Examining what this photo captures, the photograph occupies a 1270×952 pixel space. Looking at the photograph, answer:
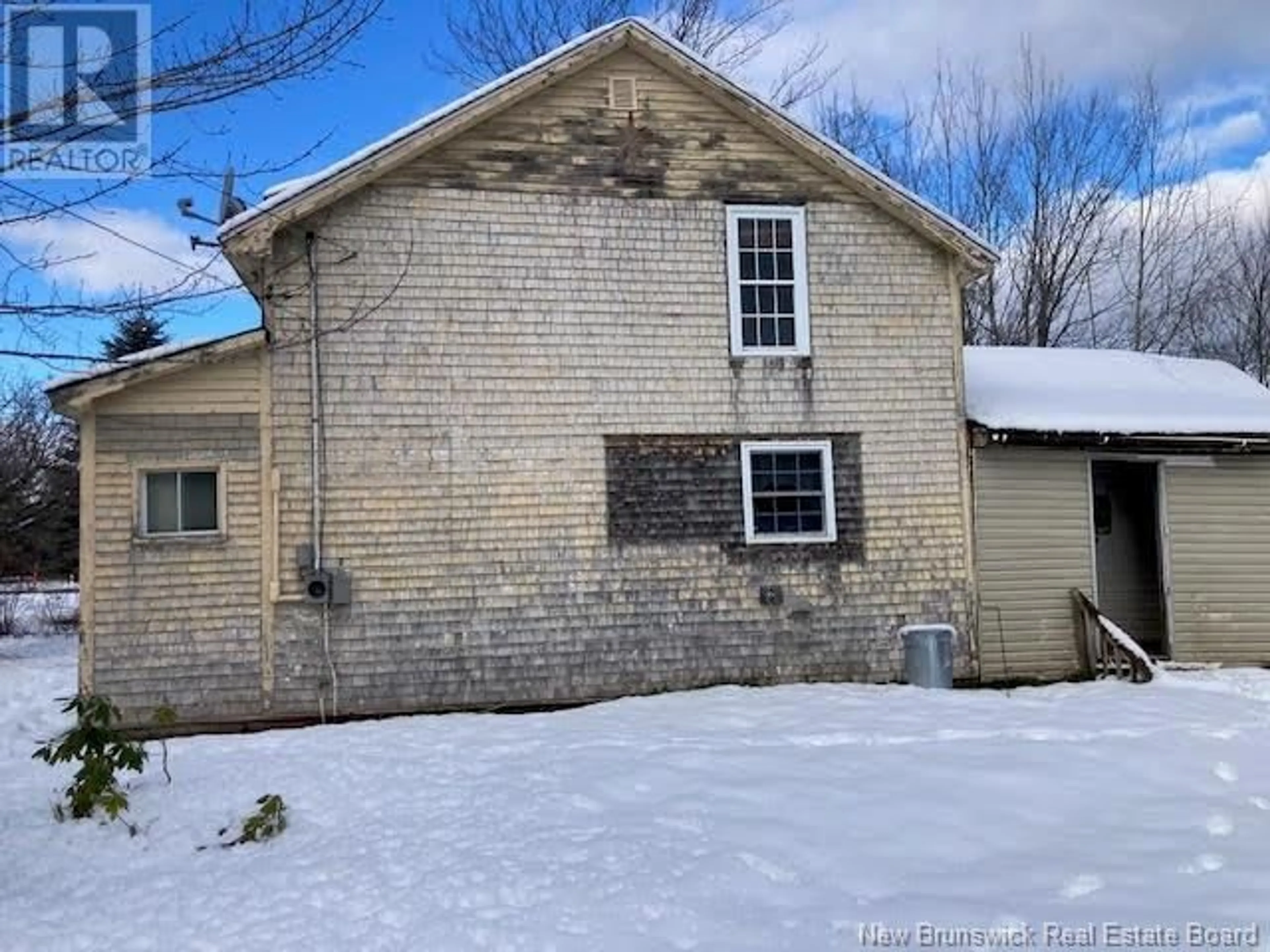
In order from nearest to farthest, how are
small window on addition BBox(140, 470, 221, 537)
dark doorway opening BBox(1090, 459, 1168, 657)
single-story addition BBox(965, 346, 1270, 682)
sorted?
small window on addition BBox(140, 470, 221, 537) < single-story addition BBox(965, 346, 1270, 682) < dark doorway opening BBox(1090, 459, 1168, 657)

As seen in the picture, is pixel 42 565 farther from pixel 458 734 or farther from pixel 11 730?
pixel 458 734

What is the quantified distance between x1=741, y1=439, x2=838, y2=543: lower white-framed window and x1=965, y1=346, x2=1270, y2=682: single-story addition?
1.68 meters

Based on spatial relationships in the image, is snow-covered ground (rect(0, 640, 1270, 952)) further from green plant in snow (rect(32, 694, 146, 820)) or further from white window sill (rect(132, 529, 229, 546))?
white window sill (rect(132, 529, 229, 546))

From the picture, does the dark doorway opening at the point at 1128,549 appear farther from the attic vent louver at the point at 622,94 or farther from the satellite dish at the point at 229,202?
the satellite dish at the point at 229,202

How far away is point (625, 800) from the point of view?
6.69 metres

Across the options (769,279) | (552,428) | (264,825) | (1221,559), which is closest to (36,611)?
(552,428)

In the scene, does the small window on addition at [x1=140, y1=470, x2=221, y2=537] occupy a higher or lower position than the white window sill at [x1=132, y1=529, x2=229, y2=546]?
higher

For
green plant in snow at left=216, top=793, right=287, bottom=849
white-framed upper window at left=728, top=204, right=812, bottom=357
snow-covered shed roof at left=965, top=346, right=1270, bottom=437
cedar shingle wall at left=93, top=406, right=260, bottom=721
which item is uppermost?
white-framed upper window at left=728, top=204, right=812, bottom=357

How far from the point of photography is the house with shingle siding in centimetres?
1012

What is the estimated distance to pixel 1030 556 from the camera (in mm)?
11906

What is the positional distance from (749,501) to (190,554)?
5.38m

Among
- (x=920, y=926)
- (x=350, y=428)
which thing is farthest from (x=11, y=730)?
(x=920, y=926)

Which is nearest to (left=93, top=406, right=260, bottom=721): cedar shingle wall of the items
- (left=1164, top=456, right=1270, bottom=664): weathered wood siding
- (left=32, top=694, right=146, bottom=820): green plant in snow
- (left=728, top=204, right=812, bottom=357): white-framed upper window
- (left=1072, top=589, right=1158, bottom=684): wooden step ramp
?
(left=32, top=694, right=146, bottom=820): green plant in snow

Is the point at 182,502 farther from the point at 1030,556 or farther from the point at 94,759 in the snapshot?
the point at 1030,556
